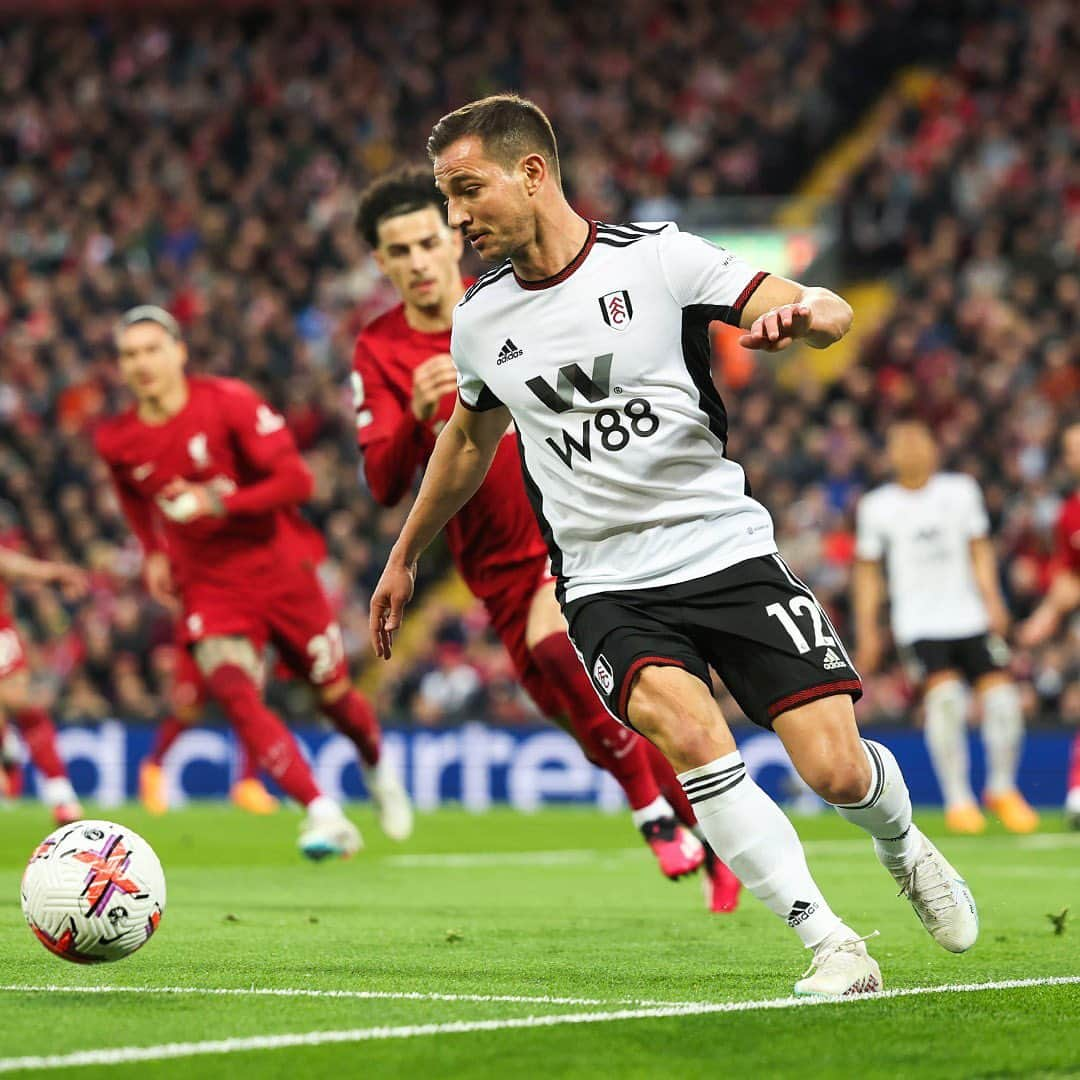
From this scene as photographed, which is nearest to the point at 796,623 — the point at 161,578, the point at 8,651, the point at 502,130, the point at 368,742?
the point at 502,130

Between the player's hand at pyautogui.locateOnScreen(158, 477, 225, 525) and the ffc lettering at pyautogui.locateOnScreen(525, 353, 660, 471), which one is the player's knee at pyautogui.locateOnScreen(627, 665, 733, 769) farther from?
the player's hand at pyautogui.locateOnScreen(158, 477, 225, 525)

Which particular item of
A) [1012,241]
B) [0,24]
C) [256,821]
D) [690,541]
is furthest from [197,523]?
[0,24]

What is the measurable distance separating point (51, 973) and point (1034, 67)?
2027 cm

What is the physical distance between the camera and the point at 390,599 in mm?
5883

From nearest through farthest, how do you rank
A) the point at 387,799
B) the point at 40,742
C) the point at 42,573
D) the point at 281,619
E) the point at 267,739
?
1. the point at 267,739
2. the point at 281,619
3. the point at 387,799
4. the point at 42,573
5. the point at 40,742

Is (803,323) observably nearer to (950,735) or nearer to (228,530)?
(228,530)

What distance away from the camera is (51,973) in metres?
5.53

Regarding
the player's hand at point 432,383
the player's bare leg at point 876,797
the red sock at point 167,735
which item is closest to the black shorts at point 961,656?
the red sock at point 167,735

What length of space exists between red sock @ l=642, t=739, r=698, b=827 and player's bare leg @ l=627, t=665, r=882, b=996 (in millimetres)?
2504

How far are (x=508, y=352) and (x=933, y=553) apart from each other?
8.67 m

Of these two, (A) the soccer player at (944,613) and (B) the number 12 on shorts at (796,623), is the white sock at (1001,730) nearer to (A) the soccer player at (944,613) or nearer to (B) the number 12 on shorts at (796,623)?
(A) the soccer player at (944,613)

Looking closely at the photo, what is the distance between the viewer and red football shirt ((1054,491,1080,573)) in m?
13.7

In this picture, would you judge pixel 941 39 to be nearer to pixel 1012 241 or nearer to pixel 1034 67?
pixel 1034 67

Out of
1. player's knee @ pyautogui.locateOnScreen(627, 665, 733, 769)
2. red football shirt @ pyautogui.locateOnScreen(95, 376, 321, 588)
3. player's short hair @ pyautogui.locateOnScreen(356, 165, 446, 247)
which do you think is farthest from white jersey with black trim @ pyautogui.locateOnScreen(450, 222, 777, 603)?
red football shirt @ pyautogui.locateOnScreen(95, 376, 321, 588)
